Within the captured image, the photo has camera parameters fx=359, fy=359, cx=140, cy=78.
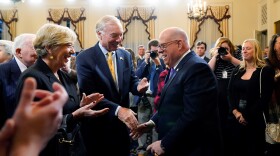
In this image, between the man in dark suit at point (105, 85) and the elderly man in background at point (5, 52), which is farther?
the elderly man in background at point (5, 52)

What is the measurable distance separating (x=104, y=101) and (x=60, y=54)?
648 mm

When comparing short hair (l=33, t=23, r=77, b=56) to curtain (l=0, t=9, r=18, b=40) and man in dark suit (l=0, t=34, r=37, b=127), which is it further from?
curtain (l=0, t=9, r=18, b=40)

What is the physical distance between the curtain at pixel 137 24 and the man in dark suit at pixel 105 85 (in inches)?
329

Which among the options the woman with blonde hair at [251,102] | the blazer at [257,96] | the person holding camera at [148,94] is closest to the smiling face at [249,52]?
the woman with blonde hair at [251,102]

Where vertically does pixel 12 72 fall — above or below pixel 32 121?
below

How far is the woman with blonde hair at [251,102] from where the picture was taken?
11.6ft

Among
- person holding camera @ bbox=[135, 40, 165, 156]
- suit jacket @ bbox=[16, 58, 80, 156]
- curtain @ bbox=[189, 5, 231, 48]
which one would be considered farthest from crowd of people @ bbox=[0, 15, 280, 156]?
curtain @ bbox=[189, 5, 231, 48]

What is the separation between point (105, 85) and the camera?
106 inches

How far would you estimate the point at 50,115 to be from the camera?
2.17 feet

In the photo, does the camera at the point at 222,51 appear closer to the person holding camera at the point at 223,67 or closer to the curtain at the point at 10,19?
the person holding camera at the point at 223,67

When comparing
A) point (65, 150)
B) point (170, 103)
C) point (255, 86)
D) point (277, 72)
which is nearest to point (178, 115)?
point (170, 103)

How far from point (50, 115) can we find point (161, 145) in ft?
5.46

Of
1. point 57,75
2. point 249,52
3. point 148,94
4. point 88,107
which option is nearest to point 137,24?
point 148,94

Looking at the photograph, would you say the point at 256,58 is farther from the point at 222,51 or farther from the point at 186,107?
the point at 186,107
